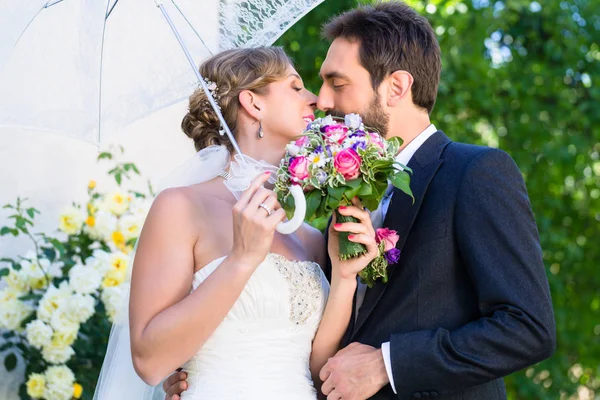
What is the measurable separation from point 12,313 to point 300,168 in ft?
7.56

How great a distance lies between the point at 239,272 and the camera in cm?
287

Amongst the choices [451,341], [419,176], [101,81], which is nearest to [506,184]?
[419,176]

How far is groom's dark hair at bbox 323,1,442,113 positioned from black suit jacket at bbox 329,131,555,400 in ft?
1.40

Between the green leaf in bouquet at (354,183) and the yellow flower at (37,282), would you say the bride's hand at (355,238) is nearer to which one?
the green leaf in bouquet at (354,183)

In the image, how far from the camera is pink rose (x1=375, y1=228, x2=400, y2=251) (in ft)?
9.69

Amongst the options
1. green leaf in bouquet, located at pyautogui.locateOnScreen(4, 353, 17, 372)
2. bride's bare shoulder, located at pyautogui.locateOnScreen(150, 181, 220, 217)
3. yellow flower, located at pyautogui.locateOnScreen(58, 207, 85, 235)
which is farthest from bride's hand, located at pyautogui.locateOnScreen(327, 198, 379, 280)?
green leaf in bouquet, located at pyautogui.locateOnScreen(4, 353, 17, 372)

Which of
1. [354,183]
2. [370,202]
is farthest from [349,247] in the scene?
[354,183]

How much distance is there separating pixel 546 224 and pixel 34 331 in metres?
4.64

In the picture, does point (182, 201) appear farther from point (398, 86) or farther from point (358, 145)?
point (398, 86)

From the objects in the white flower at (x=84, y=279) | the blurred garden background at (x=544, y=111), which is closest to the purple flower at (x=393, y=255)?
the white flower at (x=84, y=279)

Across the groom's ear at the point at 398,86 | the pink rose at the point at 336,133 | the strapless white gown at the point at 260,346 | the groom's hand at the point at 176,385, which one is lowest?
the groom's hand at the point at 176,385

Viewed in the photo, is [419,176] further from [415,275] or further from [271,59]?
[271,59]

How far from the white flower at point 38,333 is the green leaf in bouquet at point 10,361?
0.35m

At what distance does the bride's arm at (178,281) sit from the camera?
2826 millimetres
